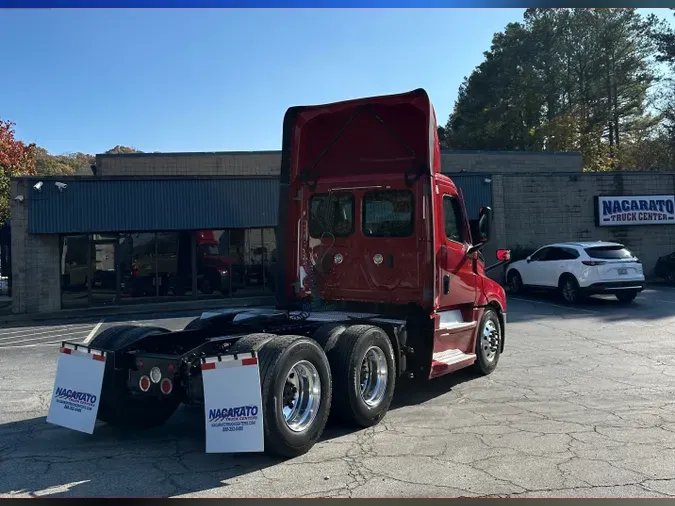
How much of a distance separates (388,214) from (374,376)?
6.78ft

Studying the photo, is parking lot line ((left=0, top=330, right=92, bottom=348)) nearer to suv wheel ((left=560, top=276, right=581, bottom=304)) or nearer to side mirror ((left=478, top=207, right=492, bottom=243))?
side mirror ((left=478, top=207, right=492, bottom=243))

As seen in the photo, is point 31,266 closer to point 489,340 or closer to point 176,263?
point 176,263

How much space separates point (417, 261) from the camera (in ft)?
24.3

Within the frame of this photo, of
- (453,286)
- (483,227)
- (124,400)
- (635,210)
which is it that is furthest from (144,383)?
(635,210)

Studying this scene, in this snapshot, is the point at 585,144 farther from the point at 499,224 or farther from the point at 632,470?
the point at 632,470

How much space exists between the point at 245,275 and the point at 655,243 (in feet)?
53.7

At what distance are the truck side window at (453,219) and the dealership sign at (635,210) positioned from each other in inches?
725

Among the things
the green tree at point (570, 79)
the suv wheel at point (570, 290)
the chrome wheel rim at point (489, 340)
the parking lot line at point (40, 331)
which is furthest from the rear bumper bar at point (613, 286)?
the green tree at point (570, 79)

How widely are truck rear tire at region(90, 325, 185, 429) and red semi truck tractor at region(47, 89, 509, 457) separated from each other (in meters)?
0.02

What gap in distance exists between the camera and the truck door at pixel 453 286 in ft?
24.8

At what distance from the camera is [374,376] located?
6656mm

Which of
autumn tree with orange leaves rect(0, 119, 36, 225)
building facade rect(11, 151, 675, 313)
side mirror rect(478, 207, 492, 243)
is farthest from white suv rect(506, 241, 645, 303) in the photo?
autumn tree with orange leaves rect(0, 119, 36, 225)

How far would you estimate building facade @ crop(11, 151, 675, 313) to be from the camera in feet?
64.8

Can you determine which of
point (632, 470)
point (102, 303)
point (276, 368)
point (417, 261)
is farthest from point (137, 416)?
point (102, 303)
